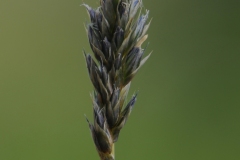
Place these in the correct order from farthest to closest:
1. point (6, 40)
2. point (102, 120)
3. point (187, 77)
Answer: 1. point (187, 77)
2. point (6, 40)
3. point (102, 120)

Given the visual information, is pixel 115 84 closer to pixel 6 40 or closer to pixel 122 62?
pixel 122 62

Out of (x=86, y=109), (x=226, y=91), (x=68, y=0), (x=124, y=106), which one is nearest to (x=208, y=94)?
(x=226, y=91)

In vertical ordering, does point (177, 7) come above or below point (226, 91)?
above

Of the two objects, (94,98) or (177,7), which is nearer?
(94,98)

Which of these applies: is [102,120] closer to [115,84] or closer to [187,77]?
[115,84]

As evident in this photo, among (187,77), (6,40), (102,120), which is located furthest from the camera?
(187,77)

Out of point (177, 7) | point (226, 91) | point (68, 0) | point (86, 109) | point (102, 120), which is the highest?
point (68, 0)
